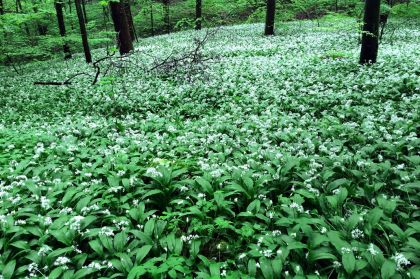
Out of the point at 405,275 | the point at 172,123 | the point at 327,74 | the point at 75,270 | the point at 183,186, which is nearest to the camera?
the point at 405,275

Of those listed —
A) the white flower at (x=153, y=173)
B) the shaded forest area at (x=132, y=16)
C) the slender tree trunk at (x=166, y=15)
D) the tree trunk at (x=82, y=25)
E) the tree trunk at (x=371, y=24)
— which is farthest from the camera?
the slender tree trunk at (x=166, y=15)

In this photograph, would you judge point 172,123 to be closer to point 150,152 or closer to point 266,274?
point 150,152

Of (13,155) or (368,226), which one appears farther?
(13,155)

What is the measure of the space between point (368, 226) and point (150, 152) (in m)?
4.46

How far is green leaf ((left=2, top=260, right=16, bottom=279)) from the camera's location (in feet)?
12.7

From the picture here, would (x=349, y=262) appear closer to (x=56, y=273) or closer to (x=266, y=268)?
(x=266, y=268)

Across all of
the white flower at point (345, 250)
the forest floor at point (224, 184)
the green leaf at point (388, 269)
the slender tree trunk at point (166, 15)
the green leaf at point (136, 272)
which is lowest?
the forest floor at point (224, 184)

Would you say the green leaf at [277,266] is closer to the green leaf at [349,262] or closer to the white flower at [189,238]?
the green leaf at [349,262]

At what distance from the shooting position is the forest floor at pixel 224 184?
13.1 feet

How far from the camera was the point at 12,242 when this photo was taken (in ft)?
14.4

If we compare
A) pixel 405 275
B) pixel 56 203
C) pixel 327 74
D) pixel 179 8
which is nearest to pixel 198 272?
pixel 405 275

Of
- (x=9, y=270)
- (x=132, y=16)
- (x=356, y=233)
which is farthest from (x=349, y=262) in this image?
(x=132, y=16)

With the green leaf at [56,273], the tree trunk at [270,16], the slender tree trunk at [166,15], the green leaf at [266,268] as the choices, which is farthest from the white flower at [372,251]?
the slender tree trunk at [166,15]

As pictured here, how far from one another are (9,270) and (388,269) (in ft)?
13.8
